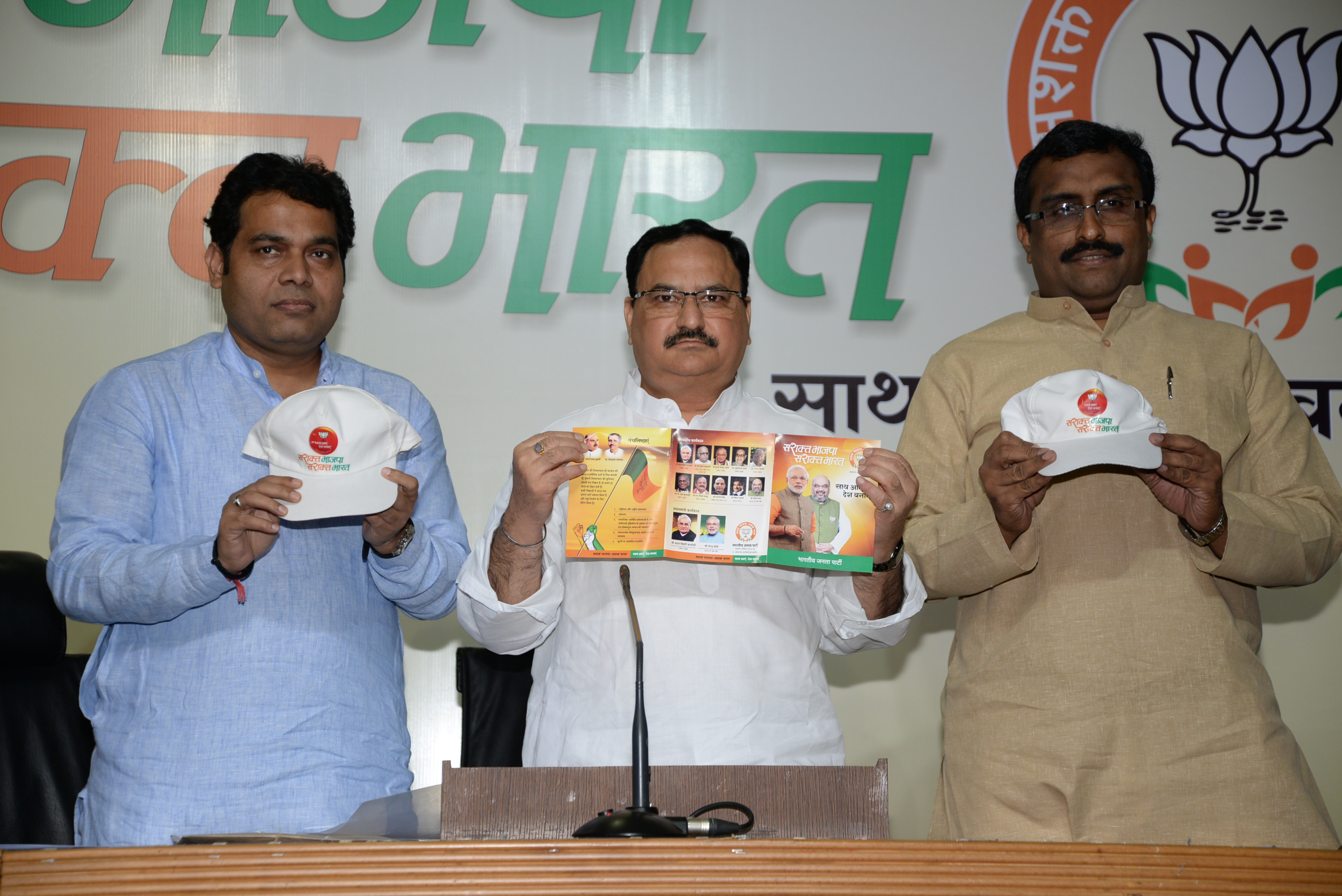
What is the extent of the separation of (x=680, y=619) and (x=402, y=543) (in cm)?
63

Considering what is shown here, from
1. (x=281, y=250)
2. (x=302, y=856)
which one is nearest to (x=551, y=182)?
(x=281, y=250)

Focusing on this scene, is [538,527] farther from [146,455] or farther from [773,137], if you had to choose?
[773,137]

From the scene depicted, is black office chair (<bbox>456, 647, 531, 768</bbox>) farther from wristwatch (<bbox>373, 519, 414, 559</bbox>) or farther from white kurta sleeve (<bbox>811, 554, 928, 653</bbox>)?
white kurta sleeve (<bbox>811, 554, 928, 653</bbox>)

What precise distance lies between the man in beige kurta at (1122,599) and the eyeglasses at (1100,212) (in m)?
0.03

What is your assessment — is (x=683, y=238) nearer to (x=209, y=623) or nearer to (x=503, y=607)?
(x=503, y=607)

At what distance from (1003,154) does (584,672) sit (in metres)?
2.55

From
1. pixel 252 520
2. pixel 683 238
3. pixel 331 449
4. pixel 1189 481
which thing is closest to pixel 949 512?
pixel 1189 481

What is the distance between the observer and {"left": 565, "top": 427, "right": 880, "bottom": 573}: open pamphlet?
2176mm

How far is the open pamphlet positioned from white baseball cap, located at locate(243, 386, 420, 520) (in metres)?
0.40

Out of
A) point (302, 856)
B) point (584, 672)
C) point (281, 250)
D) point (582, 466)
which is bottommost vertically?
point (302, 856)

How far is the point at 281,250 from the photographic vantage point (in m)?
2.49

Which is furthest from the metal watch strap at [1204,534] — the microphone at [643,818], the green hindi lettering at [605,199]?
the green hindi lettering at [605,199]

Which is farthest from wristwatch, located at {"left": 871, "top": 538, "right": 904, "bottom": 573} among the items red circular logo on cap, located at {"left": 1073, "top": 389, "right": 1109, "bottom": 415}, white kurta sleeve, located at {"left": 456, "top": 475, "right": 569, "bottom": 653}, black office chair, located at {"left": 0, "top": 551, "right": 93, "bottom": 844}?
black office chair, located at {"left": 0, "top": 551, "right": 93, "bottom": 844}

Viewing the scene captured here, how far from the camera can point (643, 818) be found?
1421 mm
